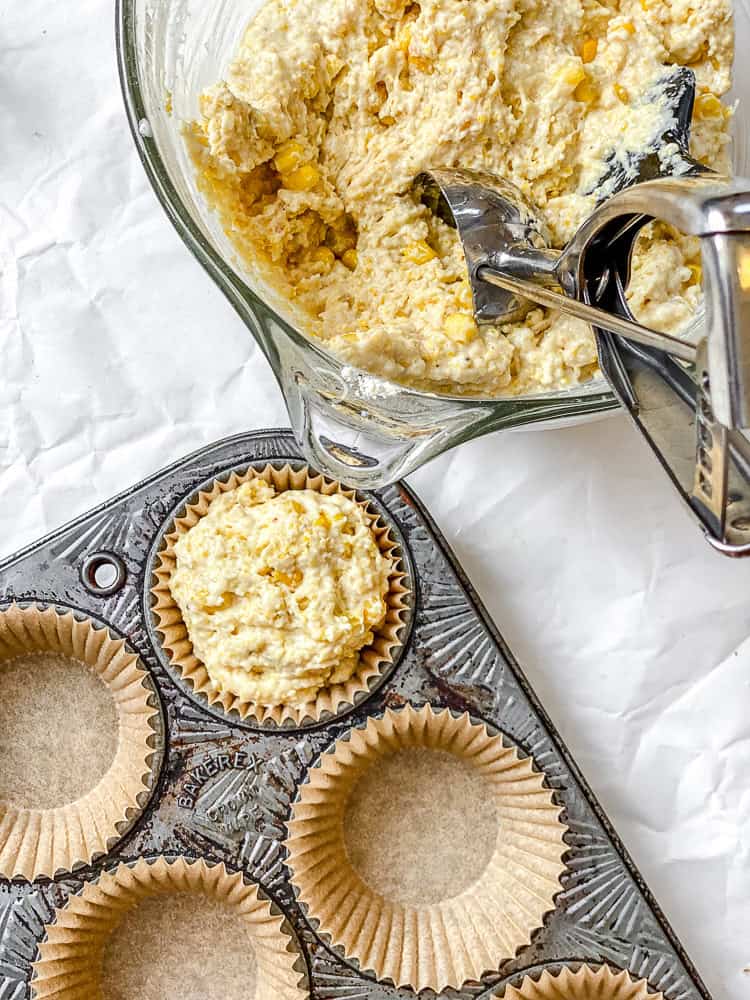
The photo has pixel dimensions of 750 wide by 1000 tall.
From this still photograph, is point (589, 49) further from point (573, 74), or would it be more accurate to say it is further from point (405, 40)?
point (405, 40)

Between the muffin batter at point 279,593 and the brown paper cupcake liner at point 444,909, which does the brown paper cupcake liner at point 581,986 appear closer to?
the brown paper cupcake liner at point 444,909

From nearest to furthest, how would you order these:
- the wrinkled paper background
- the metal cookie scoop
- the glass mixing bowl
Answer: the metal cookie scoop, the glass mixing bowl, the wrinkled paper background

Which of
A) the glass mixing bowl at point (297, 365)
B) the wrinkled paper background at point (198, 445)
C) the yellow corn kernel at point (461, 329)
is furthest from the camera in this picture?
the wrinkled paper background at point (198, 445)

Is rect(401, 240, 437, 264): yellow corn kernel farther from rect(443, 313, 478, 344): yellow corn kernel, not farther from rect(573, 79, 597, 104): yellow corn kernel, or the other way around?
rect(573, 79, 597, 104): yellow corn kernel

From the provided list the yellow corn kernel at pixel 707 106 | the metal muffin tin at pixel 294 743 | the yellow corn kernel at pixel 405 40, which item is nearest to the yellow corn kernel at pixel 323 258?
the yellow corn kernel at pixel 405 40

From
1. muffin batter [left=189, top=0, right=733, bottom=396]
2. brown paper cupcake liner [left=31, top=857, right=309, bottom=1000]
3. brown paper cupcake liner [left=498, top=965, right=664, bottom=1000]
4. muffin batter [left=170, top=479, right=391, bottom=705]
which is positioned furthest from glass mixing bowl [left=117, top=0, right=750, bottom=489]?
brown paper cupcake liner [left=498, top=965, right=664, bottom=1000]

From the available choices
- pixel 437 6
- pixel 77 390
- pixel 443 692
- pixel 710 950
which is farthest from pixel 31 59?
pixel 710 950

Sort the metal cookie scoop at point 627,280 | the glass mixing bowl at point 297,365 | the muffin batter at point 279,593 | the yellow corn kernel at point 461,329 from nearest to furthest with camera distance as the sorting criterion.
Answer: the metal cookie scoop at point 627,280
the glass mixing bowl at point 297,365
the yellow corn kernel at point 461,329
the muffin batter at point 279,593
